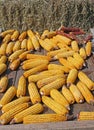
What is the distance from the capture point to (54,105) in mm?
4434

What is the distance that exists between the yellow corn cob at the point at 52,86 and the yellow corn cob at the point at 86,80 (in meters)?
0.31

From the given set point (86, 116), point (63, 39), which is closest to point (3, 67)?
point (63, 39)

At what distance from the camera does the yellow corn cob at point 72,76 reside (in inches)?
197

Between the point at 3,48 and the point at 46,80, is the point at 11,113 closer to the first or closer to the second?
the point at 46,80

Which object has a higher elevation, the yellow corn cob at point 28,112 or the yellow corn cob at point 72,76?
the yellow corn cob at point 72,76

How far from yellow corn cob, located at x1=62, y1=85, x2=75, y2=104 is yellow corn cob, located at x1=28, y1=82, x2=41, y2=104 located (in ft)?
1.26

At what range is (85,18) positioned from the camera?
23.6 feet

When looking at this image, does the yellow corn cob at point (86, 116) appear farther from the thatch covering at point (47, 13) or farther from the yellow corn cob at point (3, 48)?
the thatch covering at point (47, 13)

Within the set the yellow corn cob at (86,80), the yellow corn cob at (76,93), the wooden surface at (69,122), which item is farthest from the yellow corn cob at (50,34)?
the yellow corn cob at (76,93)

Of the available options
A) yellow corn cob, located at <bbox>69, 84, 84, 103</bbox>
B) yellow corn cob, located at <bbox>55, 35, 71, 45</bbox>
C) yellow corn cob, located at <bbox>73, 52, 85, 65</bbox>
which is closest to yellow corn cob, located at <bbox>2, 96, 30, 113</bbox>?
yellow corn cob, located at <bbox>69, 84, 84, 103</bbox>

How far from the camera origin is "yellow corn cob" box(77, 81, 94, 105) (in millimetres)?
4543

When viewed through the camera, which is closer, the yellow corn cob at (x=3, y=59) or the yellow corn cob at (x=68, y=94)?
the yellow corn cob at (x=68, y=94)

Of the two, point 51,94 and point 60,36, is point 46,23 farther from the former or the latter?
point 51,94

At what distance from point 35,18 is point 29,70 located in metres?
2.25
